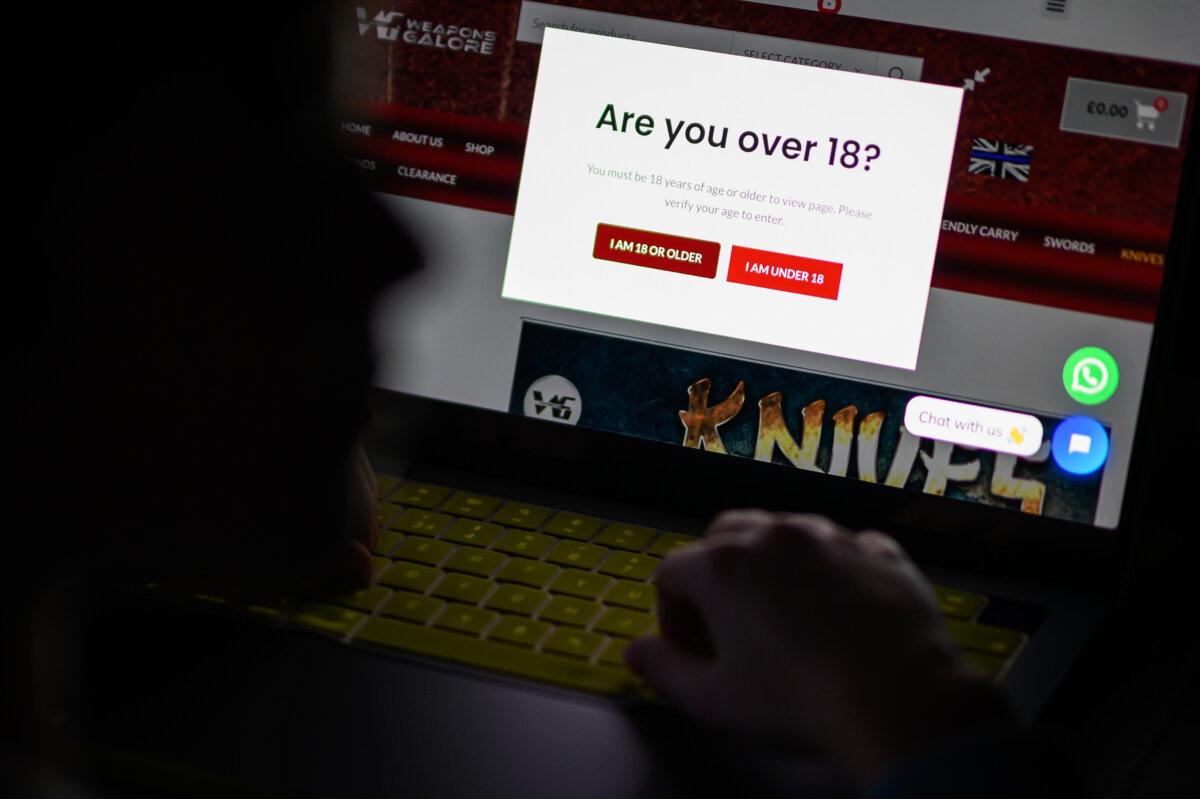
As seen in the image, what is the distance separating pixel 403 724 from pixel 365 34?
57 centimetres

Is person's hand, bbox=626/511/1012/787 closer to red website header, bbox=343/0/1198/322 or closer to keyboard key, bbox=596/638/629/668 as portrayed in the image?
keyboard key, bbox=596/638/629/668

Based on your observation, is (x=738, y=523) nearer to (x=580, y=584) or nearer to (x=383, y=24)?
(x=580, y=584)

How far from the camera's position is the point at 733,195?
813 mm

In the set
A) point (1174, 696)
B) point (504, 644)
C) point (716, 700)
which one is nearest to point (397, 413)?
point (504, 644)

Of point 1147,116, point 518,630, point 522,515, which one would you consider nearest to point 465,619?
point 518,630

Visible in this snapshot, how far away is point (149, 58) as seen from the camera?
578 millimetres

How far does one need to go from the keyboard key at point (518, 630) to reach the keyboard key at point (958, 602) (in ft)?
0.88

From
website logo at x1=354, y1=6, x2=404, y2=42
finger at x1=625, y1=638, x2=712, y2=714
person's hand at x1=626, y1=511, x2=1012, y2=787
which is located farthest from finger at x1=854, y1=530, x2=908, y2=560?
website logo at x1=354, y1=6, x2=404, y2=42

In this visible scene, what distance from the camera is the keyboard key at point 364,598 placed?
68 cm

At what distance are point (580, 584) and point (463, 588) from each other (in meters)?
0.08

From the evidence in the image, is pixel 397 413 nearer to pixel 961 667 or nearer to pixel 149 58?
pixel 149 58

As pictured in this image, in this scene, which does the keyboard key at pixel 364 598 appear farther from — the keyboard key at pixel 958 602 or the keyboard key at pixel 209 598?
the keyboard key at pixel 958 602

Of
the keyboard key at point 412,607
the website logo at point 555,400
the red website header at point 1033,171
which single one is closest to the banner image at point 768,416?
the website logo at point 555,400

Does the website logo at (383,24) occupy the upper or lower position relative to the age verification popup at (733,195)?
upper
